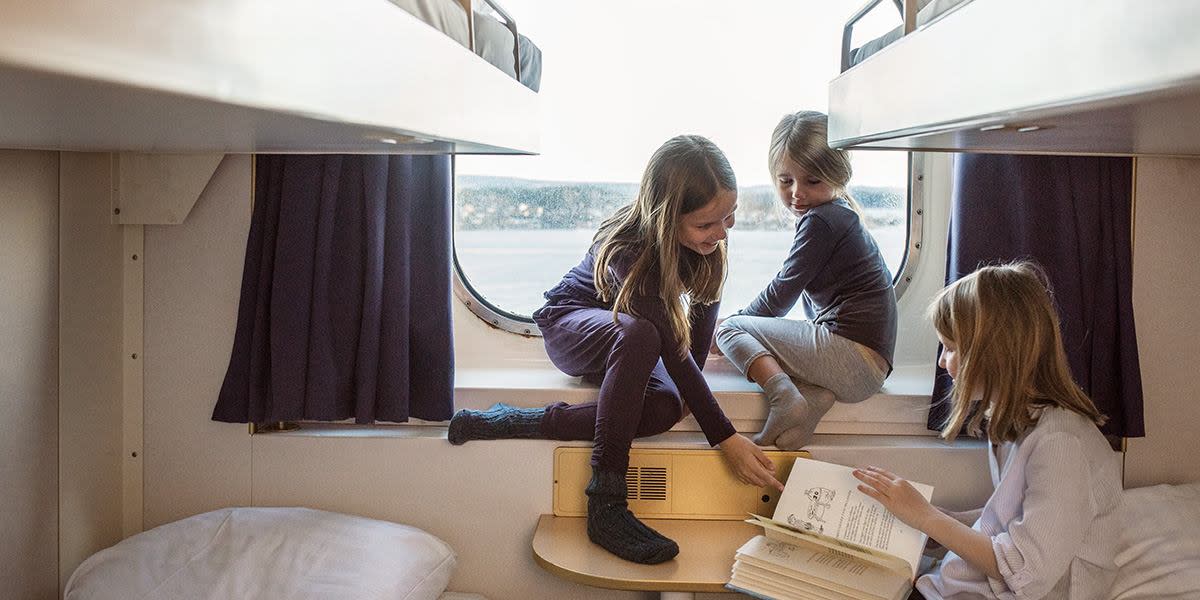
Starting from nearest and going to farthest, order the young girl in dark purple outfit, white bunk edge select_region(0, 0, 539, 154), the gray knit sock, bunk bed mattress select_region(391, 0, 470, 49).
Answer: white bunk edge select_region(0, 0, 539, 154), bunk bed mattress select_region(391, 0, 470, 49), the young girl in dark purple outfit, the gray knit sock

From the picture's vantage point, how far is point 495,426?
9.07 ft

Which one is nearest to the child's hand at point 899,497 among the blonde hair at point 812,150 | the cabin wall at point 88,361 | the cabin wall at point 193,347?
the blonde hair at point 812,150

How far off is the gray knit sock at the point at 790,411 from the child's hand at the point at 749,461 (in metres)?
0.10

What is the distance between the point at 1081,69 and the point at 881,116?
733 mm

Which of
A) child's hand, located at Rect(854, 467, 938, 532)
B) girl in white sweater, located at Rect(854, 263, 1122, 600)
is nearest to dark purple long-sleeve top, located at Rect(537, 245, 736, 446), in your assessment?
child's hand, located at Rect(854, 467, 938, 532)

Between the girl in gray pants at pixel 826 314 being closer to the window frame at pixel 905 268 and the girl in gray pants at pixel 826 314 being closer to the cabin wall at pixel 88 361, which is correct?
the window frame at pixel 905 268

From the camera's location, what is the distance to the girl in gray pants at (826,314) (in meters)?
2.77

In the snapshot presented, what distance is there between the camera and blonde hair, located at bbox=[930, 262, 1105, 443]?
2105mm

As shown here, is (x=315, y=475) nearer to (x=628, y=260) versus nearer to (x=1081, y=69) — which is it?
(x=628, y=260)

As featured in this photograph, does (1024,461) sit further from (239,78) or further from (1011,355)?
(239,78)

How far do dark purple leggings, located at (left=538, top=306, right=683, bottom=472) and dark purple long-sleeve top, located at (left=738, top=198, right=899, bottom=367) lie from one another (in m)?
0.46

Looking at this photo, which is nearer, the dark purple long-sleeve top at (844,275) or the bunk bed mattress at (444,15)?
the bunk bed mattress at (444,15)

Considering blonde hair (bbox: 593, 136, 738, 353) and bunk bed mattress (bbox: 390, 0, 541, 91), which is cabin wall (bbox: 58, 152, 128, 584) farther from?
blonde hair (bbox: 593, 136, 738, 353)

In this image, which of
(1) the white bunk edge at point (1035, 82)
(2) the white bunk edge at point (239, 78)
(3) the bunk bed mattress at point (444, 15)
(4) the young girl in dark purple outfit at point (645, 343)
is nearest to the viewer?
(2) the white bunk edge at point (239, 78)
